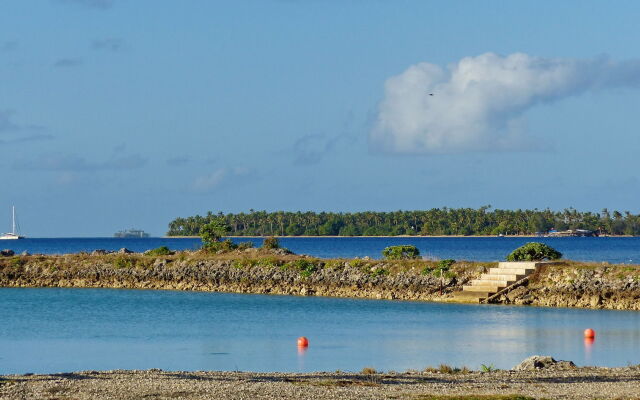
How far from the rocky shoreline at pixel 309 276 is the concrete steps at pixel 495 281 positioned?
2.34 feet

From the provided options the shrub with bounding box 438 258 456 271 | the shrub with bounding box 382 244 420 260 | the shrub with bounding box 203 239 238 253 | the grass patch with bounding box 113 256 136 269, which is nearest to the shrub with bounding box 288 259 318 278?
the shrub with bounding box 382 244 420 260

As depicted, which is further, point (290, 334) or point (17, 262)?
point (17, 262)

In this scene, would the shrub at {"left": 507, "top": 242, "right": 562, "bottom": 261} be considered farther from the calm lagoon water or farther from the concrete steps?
the calm lagoon water

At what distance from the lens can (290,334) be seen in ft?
152

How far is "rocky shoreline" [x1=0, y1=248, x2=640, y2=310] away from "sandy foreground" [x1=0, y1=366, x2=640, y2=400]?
28.5 m

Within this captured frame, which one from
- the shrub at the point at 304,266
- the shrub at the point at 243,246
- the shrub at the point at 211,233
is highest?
the shrub at the point at 211,233

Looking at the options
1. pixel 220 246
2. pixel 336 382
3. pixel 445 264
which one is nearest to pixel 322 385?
pixel 336 382

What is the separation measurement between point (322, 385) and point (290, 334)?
1899 centimetres

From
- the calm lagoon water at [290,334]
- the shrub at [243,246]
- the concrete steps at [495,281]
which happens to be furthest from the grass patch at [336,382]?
the shrub at [243,246]

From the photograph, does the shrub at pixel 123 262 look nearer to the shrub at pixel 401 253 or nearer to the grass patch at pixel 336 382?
the shrub at pixel 401 253

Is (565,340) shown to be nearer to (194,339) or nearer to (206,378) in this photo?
(194,339)

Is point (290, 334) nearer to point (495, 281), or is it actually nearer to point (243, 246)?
point (495, 281)

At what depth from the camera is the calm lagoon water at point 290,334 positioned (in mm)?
36906

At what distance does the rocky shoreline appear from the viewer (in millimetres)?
59312
